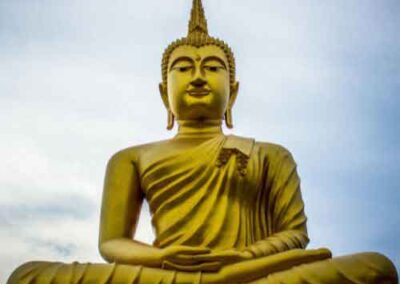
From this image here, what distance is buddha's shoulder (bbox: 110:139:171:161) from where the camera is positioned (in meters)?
7.61

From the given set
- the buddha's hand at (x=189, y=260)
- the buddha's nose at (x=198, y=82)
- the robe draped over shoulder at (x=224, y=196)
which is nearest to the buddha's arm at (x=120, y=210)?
the robe draped over shoulder at (x=224, y=196)

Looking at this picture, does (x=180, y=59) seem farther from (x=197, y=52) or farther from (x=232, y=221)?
(x=232, y=221)

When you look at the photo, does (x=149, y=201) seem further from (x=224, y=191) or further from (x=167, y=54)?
(x=167, y=54)

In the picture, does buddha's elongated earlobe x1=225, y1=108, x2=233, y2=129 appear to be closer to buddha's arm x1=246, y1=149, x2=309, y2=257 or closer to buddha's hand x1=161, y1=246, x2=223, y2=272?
buddha's arm x1=246, y1=149, x2=309, y2=257

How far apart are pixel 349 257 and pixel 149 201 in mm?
1813

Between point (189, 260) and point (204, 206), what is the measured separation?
2.70 ft

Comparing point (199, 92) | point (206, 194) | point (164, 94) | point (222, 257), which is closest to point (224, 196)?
point (206, 194)

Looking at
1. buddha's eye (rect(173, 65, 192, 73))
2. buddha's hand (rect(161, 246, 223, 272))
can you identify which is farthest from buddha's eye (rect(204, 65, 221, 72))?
buddha's hand (rect(161, 246, 223, 272))

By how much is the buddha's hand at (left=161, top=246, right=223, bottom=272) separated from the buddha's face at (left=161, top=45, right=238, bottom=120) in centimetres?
175

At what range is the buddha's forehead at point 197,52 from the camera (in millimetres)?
7902

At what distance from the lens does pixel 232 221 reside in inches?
274

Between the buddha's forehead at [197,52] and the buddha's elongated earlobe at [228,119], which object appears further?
the buddha's elongated earlobe at [228,119]

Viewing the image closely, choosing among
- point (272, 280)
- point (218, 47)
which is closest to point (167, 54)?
point (218, 47)

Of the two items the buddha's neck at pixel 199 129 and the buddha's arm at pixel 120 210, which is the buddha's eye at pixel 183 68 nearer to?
the buddha's neck at pixel 199 129
